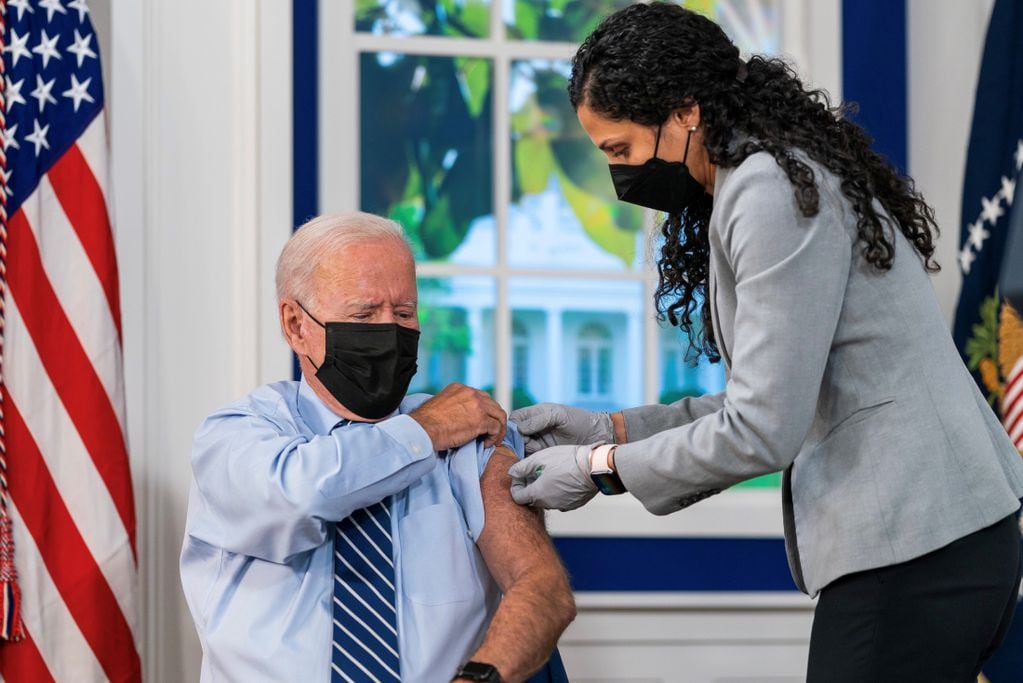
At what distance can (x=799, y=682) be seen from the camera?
317 centimetres

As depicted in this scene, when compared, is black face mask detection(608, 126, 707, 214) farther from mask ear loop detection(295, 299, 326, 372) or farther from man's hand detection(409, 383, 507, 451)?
mask ear loop detection(295, 299, 326, 372)

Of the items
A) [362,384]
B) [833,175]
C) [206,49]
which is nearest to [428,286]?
[206,49]

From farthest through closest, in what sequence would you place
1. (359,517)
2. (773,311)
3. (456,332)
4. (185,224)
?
1. (456,332)
2. (185,224)
3. (359,517)
4. (773,311)

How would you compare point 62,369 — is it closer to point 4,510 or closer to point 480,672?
point 4,510

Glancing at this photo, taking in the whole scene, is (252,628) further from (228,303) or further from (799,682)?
(799,682)

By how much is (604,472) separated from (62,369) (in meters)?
1.40

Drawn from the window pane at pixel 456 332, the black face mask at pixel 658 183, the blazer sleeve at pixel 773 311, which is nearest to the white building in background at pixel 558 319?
the window pane at pixel 456 332

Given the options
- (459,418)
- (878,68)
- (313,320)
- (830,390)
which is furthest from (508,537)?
(878,68)

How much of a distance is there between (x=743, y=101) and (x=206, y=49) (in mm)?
1724

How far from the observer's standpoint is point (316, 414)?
6.64ft

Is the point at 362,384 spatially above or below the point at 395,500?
above

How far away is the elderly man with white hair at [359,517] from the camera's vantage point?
178 centimetres

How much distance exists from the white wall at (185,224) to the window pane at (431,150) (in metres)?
0.29

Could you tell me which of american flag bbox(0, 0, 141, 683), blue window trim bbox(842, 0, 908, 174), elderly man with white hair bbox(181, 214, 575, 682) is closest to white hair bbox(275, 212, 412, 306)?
elderly man with white hair bbox(181, 214, 575, 682)
